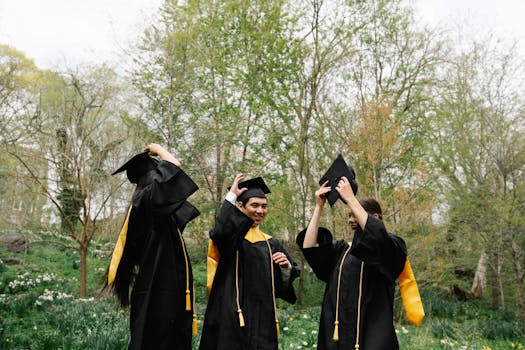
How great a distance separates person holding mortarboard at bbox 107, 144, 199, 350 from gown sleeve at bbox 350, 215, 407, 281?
1.19m

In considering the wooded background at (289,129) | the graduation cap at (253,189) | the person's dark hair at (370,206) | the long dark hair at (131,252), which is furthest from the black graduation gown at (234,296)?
the wooded background at (289,129)

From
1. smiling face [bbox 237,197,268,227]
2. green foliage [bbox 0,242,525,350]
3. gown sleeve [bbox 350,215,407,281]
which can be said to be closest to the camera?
gown sleeve [bbox 350,215,407,281]

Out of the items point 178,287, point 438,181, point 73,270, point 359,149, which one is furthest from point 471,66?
point 73,270

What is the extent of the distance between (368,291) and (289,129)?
11.4 metres

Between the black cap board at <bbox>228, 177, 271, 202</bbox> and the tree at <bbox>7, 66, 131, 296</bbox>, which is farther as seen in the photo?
the tree at <bbox>7, 66, 131, 296</bbox>

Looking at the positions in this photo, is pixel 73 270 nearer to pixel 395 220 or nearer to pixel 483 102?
pixel 395 220

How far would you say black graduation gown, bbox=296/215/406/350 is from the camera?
116 inches

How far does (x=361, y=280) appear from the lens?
3.14m

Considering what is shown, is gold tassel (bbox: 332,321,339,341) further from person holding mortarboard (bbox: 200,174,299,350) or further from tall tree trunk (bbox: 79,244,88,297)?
tall tree trunk (bbox: 79,244,88,297)

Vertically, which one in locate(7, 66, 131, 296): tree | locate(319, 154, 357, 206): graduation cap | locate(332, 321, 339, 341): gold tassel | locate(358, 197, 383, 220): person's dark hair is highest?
locate(7, 66, 131, 296): tree

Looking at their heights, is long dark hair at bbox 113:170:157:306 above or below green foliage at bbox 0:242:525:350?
above

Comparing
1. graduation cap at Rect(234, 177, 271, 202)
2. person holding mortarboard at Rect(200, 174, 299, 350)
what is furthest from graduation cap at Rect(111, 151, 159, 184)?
graduation cap at Rect(234, 177, 271, 202)

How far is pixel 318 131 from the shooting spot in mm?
14000

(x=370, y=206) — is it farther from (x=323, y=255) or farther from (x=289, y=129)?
(x=289, y=129)
